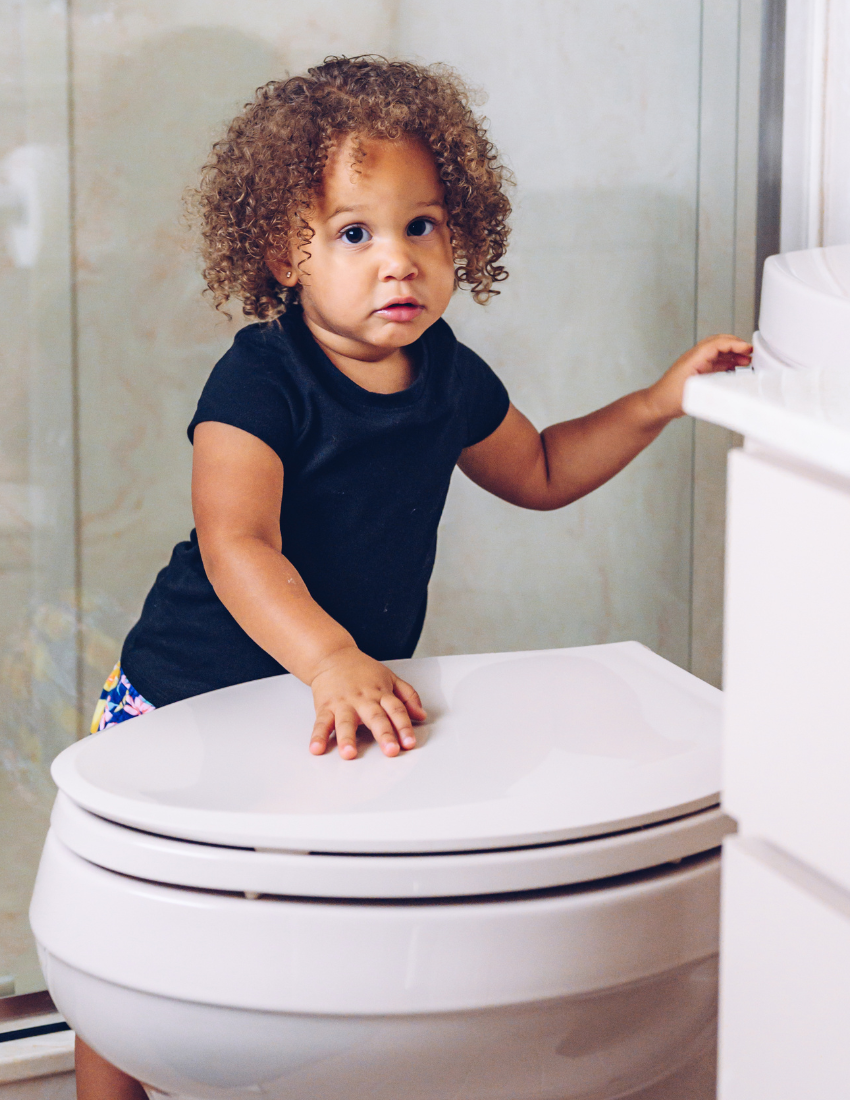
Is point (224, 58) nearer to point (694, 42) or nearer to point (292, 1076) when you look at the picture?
point (694, 42)

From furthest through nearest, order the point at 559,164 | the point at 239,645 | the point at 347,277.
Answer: the point at 559,164, the point at 239,645, the point at 347,277

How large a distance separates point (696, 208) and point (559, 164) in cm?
17

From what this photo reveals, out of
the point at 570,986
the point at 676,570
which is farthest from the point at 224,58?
the point at 570,986

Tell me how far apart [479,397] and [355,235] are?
225 mm

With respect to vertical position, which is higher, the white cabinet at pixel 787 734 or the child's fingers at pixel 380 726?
the white cabinet at pixel 787 734

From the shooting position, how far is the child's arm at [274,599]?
65 cm

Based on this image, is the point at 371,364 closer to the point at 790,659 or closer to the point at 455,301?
A: the point at 455,301

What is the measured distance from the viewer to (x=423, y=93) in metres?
0.90

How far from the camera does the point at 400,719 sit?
652 millimetres

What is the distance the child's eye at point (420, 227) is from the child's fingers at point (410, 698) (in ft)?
1.26

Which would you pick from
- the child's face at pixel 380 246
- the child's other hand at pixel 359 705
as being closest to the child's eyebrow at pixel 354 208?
the child's face at pixel 380 246

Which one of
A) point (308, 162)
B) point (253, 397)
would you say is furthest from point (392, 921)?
point (308, 162)

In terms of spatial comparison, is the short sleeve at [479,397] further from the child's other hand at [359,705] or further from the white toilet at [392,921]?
the white toilet at [392,921]

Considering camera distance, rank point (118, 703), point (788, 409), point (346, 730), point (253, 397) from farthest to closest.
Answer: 1. point (118, 703)
2. point (253, 397)
3. point (346, 730)
4. point (788, 409)
